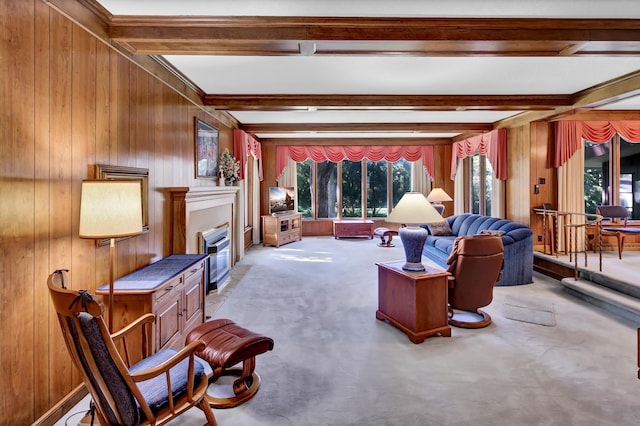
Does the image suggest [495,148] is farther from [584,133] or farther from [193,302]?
[193,302]

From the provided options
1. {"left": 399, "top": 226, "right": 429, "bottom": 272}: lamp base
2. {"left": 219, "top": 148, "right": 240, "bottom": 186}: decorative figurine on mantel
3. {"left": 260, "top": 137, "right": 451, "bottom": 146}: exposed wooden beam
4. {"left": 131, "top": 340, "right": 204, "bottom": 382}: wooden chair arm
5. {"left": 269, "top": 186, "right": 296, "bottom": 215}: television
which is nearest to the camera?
{"left": 131, "top": 340, "right": 204, "bottom": 382}: wooden chair arm

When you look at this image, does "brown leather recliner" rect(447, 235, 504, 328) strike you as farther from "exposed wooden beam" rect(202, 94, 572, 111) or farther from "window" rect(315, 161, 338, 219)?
"window" rect(315, 161, 338, 219)

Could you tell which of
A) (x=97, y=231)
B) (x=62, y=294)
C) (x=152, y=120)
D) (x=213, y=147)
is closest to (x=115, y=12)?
(x=152, y=120)

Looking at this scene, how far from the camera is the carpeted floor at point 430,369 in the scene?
6.80 ft

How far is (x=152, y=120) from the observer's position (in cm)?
324

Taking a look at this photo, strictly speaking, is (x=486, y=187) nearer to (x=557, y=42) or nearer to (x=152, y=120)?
(x=557, y=42)

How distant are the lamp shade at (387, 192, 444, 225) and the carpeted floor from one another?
43.7 inches

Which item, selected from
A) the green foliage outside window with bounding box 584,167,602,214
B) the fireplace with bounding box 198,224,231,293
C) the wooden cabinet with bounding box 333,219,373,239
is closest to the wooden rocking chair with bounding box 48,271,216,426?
the fireplace with bounding box 198,224,231,293

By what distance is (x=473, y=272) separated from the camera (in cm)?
337

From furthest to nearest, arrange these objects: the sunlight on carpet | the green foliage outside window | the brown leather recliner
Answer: the green foliage outside window → the sunlight on carpet → the brown leather recliner

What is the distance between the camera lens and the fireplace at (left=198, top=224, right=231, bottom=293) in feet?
14.4

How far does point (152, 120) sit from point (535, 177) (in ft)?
19.2

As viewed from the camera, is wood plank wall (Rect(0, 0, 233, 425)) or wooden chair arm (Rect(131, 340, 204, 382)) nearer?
wooden chair arm (Rect(131, 340, 204, 382))

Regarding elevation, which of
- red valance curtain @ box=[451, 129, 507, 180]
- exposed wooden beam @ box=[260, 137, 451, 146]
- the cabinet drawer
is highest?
exposed wooden beam @ box=[260, 137, 451, 146]
